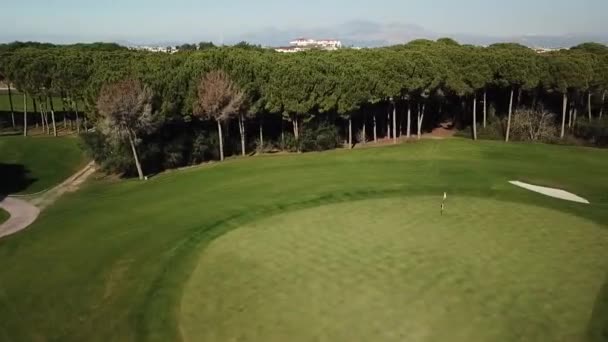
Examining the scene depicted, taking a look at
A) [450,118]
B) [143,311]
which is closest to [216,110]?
[143,311]

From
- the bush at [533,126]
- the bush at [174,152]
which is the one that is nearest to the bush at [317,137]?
the bush at [174,152]

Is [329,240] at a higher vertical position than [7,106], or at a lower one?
lower

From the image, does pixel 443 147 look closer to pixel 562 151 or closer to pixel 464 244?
pixel 562 151

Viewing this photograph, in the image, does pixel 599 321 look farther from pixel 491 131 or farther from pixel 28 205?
pixel 491 131

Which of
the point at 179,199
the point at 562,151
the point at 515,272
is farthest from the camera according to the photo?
the point at 562,151

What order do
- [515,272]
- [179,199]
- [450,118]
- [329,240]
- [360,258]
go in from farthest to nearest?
[450,118] < [179,199] < [329,240] < [360,258] < [515,272]

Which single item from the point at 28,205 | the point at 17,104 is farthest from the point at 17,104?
the point at 28,205

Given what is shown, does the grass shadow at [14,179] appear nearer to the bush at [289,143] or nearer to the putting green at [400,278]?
the bush at [289,143]
